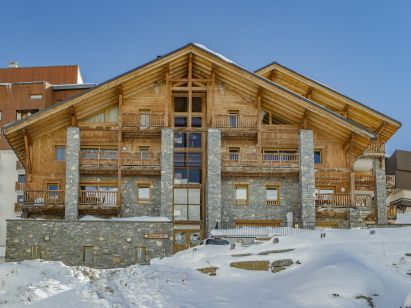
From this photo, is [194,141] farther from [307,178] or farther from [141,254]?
[141,254]

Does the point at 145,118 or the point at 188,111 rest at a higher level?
the point at 188,111

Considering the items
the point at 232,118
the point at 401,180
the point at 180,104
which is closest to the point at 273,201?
the point at 232,118

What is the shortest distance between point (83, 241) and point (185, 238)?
5.83 meters

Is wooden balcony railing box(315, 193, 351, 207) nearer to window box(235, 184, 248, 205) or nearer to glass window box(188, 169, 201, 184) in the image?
window box(235, 184, 248, 205)

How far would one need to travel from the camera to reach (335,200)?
122 ft

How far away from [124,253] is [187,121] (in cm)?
888

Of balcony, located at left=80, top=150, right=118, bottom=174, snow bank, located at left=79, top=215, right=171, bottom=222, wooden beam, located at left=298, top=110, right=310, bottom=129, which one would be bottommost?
snow bank, located at left=79, top=215, right=171, bottom=222

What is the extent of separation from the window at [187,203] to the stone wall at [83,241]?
3197mm

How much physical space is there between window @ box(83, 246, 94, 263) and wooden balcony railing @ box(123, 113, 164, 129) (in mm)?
7490

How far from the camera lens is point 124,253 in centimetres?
3297

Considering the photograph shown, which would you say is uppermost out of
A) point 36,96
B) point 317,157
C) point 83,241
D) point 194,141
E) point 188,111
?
point 36,96

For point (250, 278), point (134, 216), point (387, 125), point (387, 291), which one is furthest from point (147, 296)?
point (387, 125)

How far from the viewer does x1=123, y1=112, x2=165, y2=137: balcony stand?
3650 centimetres

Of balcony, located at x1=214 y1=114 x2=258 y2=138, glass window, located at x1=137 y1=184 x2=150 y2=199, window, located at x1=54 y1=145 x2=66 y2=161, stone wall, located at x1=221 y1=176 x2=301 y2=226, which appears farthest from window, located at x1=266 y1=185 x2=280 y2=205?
window, located at x1=54 y1=145 x2=66 y2=161
